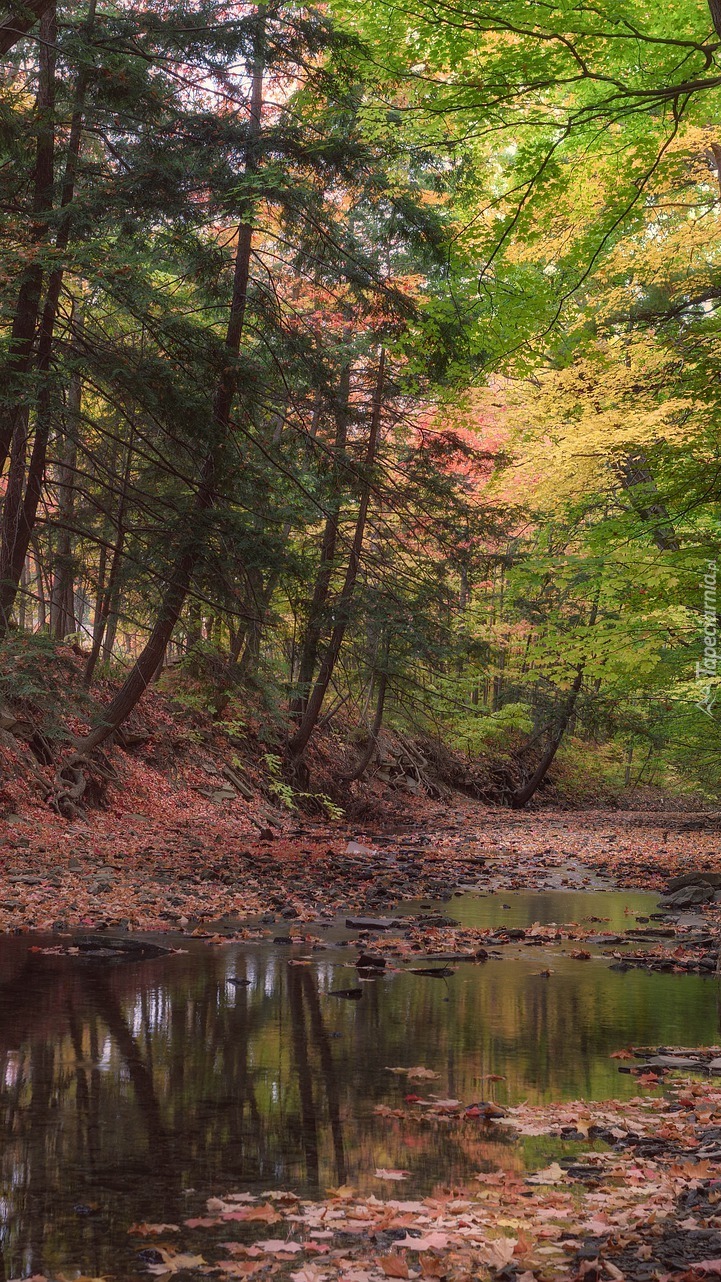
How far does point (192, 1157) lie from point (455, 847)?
1370 centimetres

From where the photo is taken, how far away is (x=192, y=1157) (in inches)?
146

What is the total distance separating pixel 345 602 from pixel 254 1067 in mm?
12711

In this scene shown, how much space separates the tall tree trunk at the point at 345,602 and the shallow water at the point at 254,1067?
972 centimetres

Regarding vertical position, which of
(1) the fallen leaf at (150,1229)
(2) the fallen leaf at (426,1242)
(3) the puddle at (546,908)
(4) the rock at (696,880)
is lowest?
(2) the fallen leaf at (426,1242)

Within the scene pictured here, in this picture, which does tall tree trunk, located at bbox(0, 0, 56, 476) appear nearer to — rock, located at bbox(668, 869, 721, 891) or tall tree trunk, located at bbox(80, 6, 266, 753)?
tall tree trunk, located at bbox(80, 6, 266, 753)

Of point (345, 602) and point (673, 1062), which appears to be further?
point (345, 602)

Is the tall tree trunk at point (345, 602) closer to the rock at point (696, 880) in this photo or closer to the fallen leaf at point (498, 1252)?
the rock at point (696, 880)

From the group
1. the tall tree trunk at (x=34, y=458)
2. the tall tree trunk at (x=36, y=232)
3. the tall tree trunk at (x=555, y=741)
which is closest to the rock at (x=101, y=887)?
the tall tree trunk at (x=34, y=458)

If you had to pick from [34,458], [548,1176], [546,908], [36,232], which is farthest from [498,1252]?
[36,232]

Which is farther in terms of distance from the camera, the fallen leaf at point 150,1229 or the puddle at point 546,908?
the puddle at point 546,908

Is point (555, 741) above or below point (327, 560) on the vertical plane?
below

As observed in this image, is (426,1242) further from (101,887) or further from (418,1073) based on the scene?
(101,887)

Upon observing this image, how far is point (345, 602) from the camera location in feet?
56.8

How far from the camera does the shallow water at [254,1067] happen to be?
3.41 meters
